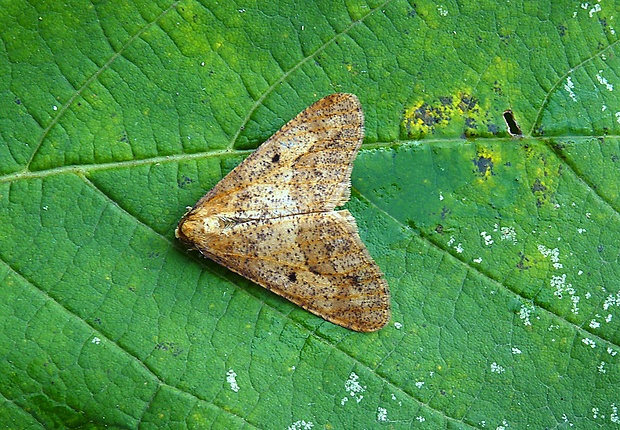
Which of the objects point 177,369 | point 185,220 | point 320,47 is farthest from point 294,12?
point 177,369

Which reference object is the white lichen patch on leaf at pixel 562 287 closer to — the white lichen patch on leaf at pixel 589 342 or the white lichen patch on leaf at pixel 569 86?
the white lichen patch on leaf at pixel 589 342

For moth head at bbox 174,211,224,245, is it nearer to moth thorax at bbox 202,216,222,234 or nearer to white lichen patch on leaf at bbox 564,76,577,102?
moth thorax at bbox 202,216,222,234

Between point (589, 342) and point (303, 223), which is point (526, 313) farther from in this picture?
point (303, 223)

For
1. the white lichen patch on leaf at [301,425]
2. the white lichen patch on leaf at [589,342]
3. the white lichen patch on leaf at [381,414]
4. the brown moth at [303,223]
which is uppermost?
the brown moth at [303,223]

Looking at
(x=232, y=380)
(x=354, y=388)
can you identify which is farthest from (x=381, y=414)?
(x=232, y=380)

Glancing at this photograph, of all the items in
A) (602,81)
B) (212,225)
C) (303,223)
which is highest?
(212,225)

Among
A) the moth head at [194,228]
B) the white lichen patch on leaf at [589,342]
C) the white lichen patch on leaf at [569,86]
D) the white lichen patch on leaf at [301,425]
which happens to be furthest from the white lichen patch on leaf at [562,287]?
the moth head at [194,228]
